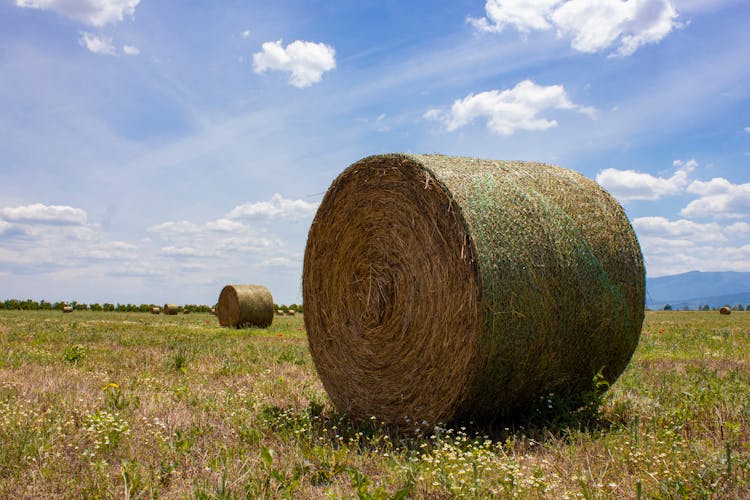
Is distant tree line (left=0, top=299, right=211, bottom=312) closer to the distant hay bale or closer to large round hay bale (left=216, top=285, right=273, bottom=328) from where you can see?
the distant hay bale

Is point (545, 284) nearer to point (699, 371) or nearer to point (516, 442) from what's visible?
point (516, 442)

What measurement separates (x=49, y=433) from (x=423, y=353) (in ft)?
10.4

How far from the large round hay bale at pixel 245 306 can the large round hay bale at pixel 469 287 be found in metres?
13.9

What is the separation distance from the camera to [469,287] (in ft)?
17.0

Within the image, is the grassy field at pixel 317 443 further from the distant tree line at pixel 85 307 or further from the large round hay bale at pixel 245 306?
the distant tree line at pixel 85 307

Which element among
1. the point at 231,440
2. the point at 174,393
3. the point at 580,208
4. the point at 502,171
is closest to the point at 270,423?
the point at 231,440

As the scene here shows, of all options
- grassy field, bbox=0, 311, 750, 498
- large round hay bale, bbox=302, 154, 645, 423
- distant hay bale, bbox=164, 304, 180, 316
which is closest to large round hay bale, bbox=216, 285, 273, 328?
grassy field, bbox=0, 311, 750, 498

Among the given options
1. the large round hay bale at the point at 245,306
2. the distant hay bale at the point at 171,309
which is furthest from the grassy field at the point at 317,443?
the distant hay bale at the point at 171,309

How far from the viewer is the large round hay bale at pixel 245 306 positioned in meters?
20.4

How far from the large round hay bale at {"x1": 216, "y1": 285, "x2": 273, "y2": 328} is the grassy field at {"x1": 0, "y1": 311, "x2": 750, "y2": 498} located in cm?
1204

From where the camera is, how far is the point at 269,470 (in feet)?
13.6

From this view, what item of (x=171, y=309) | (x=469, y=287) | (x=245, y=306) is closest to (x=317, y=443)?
(x=469, y=287)

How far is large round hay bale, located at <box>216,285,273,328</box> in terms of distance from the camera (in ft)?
66.8

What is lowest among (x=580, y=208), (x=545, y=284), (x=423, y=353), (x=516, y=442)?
(x=516, y=442)
